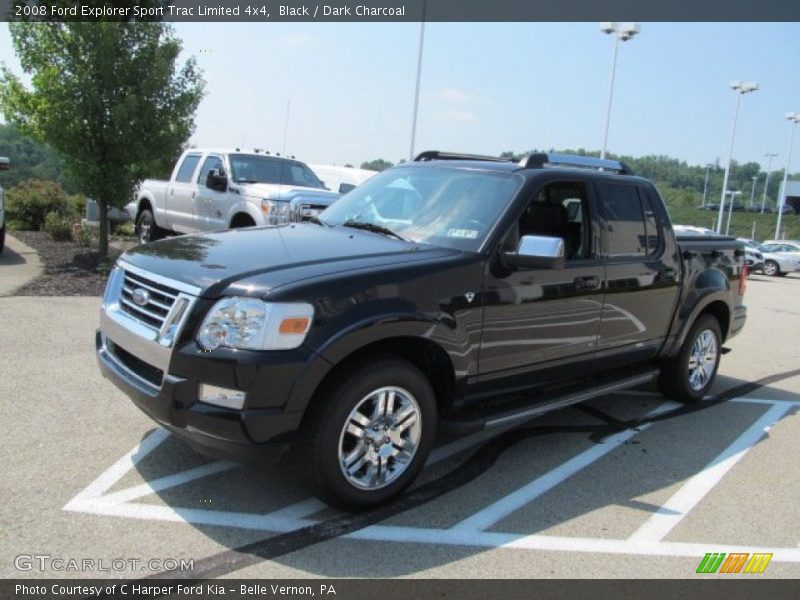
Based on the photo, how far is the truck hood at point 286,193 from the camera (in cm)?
1013

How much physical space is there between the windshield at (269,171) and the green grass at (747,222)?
58.7 metres

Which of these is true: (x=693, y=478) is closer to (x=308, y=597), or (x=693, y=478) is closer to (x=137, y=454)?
(x=308, y=597)

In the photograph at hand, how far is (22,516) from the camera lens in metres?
3.42

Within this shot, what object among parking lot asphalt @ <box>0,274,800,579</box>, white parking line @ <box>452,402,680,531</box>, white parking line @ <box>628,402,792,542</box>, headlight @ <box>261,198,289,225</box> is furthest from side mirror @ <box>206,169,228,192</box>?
white parking line @ <box>628,402,792,542</box>

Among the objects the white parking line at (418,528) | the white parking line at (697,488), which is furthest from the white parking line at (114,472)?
the white parking line at (697,488)

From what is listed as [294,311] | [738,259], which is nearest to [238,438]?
[294,311]

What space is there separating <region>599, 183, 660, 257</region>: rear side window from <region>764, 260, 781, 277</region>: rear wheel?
27.2m

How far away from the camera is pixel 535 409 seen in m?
4.39

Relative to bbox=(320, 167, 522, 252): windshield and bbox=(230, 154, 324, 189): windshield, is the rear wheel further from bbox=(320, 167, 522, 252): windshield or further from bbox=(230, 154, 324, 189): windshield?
bbox=(320, 167, 522, 252): windshield

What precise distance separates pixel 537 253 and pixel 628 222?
64.1 inches

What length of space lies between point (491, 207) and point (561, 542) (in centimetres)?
201

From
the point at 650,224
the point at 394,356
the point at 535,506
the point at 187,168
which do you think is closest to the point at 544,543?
the point at 535,506

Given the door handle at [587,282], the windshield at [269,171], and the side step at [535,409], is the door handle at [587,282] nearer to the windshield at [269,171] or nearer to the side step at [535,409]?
the side step at [535,409]

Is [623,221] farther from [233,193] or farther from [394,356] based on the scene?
[233,193]
